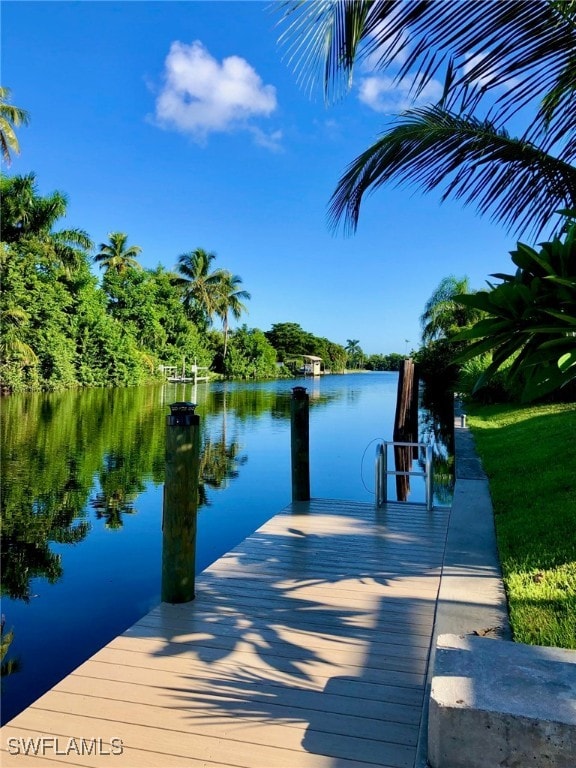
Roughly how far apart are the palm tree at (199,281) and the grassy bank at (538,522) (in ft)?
119

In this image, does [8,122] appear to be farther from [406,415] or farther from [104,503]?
[406,415]

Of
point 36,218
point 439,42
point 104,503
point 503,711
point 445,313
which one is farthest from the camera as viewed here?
point 445,313

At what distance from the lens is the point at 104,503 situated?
8.15 metres

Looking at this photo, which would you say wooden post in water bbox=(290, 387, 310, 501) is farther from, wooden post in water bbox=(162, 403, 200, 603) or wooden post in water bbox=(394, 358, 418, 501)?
wooden post in water bbox=(394, 358, 418, 501)

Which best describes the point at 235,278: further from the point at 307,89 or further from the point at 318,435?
the point at 307,89

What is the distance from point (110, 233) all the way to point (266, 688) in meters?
39.6

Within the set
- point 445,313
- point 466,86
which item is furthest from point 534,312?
point 445,313

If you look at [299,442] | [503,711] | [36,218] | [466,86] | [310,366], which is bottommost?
[503,711]

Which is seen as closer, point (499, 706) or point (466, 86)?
point (499, 706)

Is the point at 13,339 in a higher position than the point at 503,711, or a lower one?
higher

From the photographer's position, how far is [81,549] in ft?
20.5

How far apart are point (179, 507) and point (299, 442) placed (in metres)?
2.94

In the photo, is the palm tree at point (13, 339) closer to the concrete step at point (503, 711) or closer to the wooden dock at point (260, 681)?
the wooden dock at point (260, 681)

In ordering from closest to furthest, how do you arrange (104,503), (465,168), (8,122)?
(465,168) < (104,503) < (8,122)
